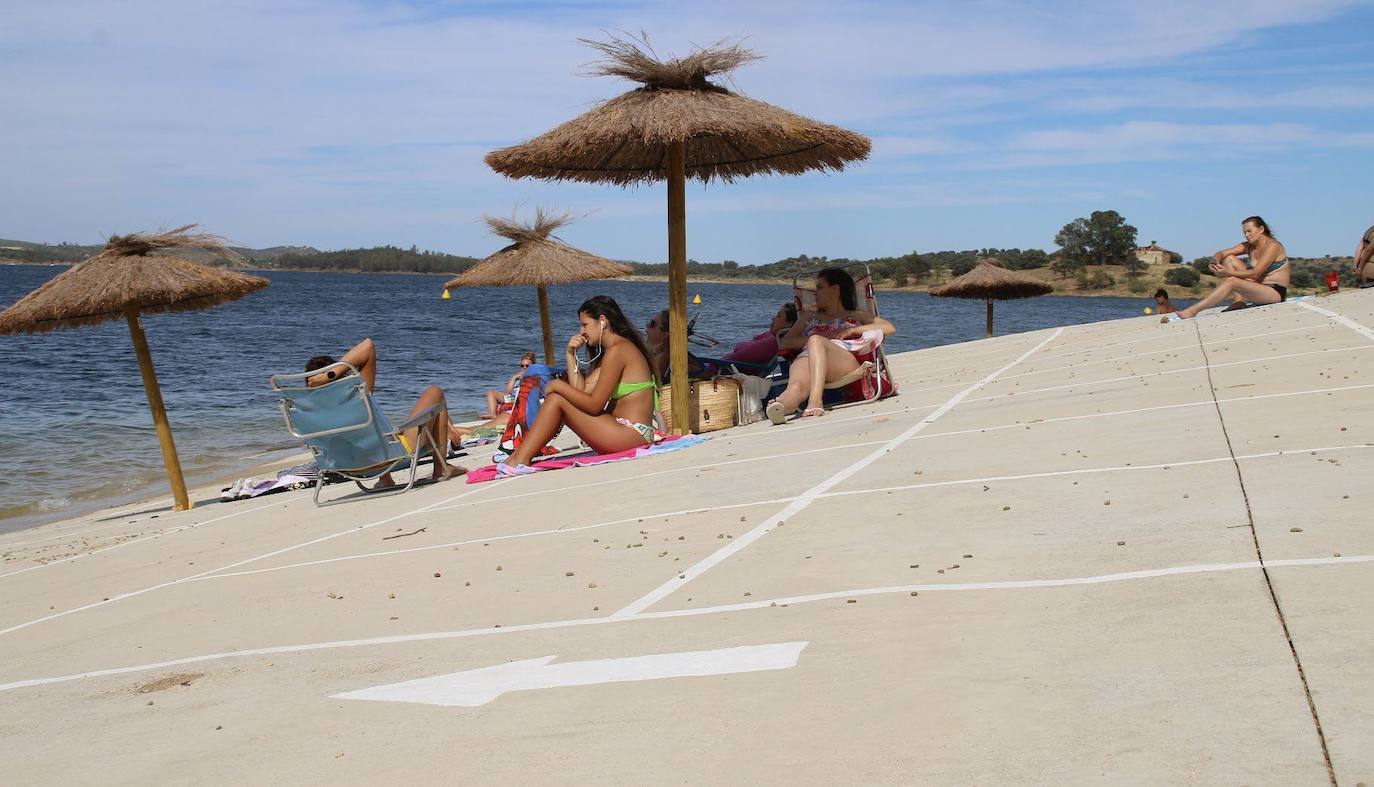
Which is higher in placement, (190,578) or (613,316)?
(613,316)

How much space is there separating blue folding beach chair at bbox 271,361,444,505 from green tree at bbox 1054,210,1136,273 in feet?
267

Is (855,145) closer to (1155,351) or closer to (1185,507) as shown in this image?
(1155,351)

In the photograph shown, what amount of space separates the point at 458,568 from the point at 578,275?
11.4 meters

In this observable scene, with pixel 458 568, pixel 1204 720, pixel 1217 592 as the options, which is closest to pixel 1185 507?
pixel 1217 592

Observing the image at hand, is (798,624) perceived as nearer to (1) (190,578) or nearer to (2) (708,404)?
(1) (190,578)

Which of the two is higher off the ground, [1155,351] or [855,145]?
[855,145]

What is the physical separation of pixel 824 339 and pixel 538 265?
7821 millimetres

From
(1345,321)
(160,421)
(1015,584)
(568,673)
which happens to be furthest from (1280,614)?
(160,421)

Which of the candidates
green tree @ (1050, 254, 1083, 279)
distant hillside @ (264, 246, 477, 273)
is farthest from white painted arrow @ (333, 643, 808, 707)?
distant hillside @ (264, 246, 477, 273)

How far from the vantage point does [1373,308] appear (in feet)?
33.9

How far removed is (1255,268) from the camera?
12914 millimetres

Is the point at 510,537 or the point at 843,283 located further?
the point at 843,283

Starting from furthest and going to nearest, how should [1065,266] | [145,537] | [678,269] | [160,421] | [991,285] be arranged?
[1065,266], [991,285], [160,421], [678,269], [145,537]

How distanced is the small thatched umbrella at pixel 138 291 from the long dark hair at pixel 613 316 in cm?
380
